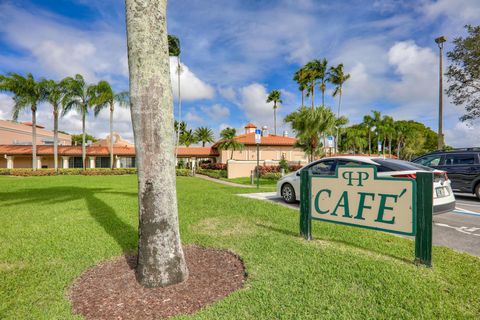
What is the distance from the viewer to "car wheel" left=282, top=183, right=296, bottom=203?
8094mm

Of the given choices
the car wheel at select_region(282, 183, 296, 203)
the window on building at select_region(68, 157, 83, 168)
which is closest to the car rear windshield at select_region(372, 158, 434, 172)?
the car wheel at select_region(282, 183, 296, 203)

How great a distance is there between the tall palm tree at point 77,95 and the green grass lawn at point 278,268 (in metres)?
25.3

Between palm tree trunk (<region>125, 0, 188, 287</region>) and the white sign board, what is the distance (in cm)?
257

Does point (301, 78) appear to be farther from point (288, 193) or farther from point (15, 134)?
point (15, 134)

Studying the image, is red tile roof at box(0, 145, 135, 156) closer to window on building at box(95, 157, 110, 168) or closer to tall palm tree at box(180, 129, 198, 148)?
window on building at box(95, 157, 110, 168)

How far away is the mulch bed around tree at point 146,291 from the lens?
8.42ft

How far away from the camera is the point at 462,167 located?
9.19 meters

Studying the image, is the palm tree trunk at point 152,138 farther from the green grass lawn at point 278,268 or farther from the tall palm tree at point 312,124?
the tall palm tree at point 312,124

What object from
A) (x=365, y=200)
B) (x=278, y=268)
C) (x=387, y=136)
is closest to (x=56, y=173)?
(x=278, y=268)

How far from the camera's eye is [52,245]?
4512 mm

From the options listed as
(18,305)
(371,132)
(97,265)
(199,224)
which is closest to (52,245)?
(97,265)

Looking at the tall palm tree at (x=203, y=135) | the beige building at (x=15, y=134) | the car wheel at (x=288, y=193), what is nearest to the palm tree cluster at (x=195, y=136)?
the tall palm tree at (x=203, y=135)

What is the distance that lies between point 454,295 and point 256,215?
408cm

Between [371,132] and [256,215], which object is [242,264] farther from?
[371,132]
